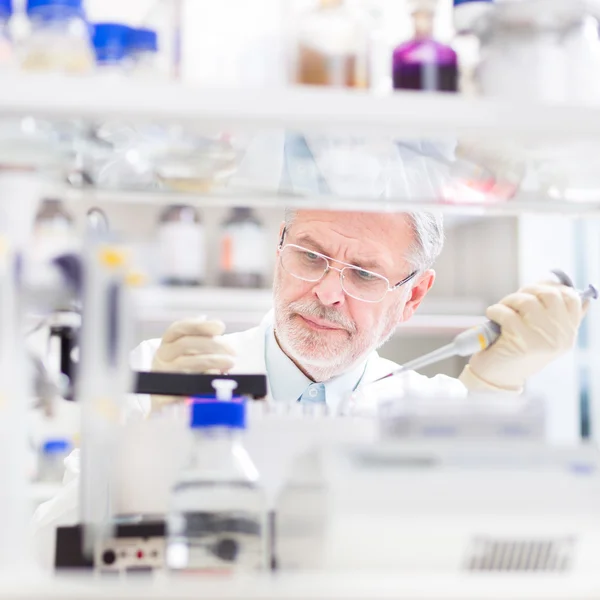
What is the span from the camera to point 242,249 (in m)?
2.47

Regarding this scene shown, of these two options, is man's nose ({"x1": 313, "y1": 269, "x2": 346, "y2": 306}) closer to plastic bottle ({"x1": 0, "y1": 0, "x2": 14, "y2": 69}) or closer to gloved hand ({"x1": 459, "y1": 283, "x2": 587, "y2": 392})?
gloved hand ({"x1": 459, "y1": 283, "x2": 587, "y2": 392})

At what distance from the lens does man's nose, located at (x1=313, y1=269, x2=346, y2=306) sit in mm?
1377

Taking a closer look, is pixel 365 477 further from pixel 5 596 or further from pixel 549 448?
pixel 5 596

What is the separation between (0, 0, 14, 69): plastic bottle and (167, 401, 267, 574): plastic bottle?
337mm

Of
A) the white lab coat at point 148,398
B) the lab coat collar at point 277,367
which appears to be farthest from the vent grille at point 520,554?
the lab coat collar at point 277,367

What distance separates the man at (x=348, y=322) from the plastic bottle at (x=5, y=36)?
0.59 metres

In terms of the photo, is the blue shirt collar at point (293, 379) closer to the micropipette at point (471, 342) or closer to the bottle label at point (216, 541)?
the micropipette at point (471, 342)

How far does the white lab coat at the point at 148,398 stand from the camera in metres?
0.88

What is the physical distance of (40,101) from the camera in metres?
0.58

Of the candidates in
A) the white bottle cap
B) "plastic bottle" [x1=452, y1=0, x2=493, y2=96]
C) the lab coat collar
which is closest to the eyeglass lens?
the lab coat collar

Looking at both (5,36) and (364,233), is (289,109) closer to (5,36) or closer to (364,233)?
(5,36)

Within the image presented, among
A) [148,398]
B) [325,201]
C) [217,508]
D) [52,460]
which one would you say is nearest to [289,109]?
[325,201]

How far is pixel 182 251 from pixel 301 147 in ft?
5.54

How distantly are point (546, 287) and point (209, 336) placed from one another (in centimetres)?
53
